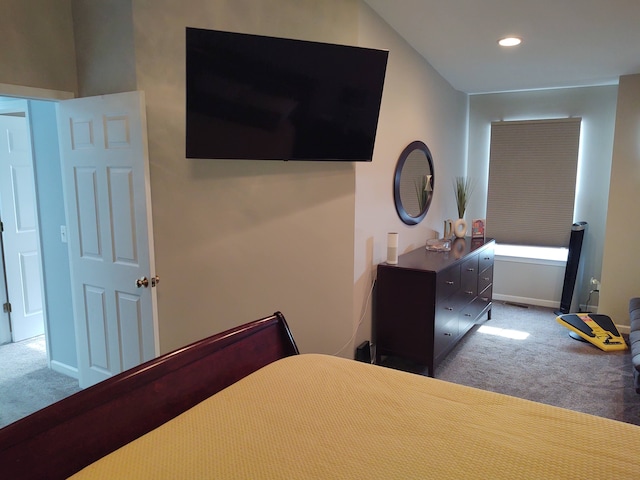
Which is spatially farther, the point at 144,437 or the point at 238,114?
the point at 238,114

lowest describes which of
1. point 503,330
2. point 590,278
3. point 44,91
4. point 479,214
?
point 503,330

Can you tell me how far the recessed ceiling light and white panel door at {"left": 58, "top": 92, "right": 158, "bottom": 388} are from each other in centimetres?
259

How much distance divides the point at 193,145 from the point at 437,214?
2982mm

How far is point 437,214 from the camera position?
14.4 ft

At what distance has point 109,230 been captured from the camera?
2430mm

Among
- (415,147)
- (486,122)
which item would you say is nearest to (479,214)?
(486,122)

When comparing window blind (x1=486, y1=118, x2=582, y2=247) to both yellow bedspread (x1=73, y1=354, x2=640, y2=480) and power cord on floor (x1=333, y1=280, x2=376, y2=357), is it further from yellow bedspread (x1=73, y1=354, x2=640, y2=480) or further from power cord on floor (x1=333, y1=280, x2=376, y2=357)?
yellow bedspread (x1=73, y1=354, x2=640, y2=480)

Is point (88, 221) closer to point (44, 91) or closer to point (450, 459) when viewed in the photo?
point (44, 91)

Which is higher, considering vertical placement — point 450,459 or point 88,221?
A: point 88,221

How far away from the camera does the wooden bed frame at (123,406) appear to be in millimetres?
983

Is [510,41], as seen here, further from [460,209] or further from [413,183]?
[460,209]

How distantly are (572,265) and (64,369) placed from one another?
477cm

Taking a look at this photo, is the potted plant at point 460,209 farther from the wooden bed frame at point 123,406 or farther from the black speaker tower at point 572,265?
the wooden bed frame at point 123,406

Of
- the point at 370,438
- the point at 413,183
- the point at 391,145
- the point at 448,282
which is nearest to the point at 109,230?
the point at 370,438
